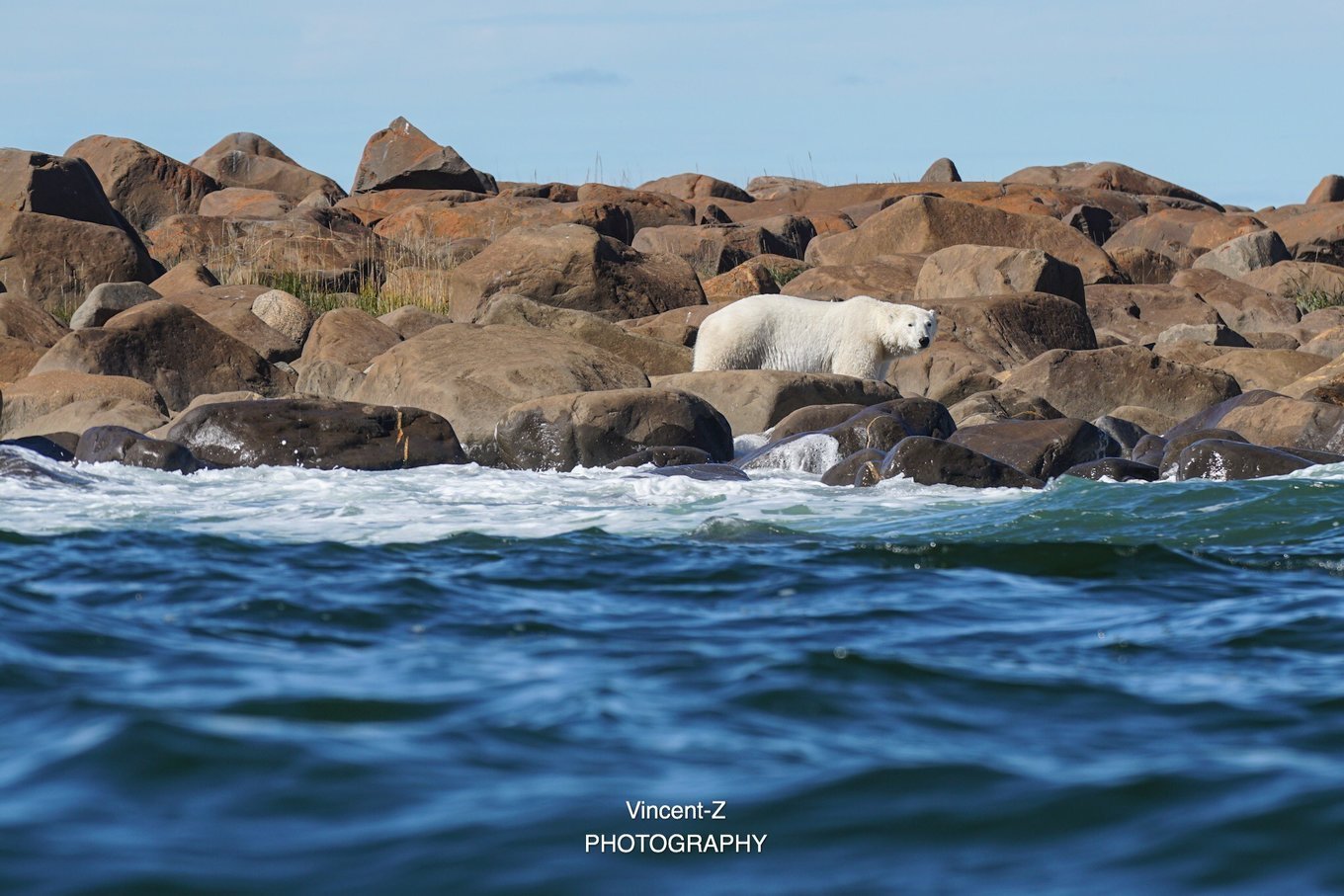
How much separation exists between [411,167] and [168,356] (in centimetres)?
2503

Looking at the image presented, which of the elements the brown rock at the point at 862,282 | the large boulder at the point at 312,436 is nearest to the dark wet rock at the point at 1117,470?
the large boulder at the point at 312,436

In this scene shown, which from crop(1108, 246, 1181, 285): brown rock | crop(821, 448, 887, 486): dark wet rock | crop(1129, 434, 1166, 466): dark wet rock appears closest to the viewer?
crop(821, 448, 887, 486): dark wet rock

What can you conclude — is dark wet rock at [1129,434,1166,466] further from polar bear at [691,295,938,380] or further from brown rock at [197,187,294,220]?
brown rock at [197,187,294,220]

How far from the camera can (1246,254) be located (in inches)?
1305

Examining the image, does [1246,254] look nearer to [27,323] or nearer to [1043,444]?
[1043,444]

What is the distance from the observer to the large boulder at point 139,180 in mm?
37000

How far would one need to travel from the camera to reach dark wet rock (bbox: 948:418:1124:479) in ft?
39.6

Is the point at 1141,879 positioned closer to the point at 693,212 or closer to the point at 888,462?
the point at 888,462

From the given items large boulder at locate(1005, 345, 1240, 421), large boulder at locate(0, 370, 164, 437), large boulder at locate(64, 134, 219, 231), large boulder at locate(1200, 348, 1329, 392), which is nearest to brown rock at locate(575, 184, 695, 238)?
large boulder at locate(64, 134, 219, 231)

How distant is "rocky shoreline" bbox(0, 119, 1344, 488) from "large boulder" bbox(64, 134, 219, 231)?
0.26 feet

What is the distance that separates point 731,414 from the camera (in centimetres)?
1546

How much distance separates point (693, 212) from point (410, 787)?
34.9m

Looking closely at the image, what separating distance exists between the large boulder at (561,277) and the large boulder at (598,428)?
747 cm

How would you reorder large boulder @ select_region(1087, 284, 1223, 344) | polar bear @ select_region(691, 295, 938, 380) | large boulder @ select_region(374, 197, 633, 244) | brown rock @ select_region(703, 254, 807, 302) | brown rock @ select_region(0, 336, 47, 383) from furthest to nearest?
large boulder @ select_region(374, 197, 633, 244), large boulder @ select_region(1087, 284, 1223, 344), brown rock @ select_region(703, 254, 807, 302), brown rock @ select_region(0, 336, 47, 383), polar bear @ select_region(691, 295, 938, 380)
